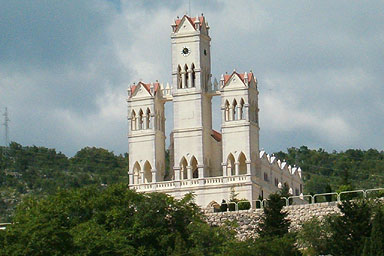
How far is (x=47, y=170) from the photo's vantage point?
166 m

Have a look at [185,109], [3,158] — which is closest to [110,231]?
[185,109]

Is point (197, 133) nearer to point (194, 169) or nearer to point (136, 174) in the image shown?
point (194, 169)

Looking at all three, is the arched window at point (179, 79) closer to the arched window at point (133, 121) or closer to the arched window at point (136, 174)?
the arched window at point (133, 121)

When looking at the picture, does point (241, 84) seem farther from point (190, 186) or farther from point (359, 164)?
point (359, 164)

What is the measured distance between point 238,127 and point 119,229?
14.9 m

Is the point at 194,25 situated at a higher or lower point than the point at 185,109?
higher

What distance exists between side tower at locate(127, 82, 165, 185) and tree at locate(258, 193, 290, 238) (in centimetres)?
1658

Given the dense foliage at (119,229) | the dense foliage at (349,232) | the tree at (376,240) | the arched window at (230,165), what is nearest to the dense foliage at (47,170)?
the arched window at (230,165)

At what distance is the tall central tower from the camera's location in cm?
9000

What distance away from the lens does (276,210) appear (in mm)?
75000

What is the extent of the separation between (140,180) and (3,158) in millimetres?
77087

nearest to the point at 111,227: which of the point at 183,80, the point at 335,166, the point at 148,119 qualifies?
the point at 148,119

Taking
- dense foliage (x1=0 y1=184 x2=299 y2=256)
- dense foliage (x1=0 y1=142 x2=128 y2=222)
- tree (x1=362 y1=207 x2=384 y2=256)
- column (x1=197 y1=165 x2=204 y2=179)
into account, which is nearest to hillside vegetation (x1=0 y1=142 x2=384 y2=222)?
dense foliage (x1=0 y1=142 x2=128 y2=222)

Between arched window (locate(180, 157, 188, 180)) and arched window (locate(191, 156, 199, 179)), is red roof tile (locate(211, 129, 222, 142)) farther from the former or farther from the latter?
arched window (locate(180, 157, 188, 180))
